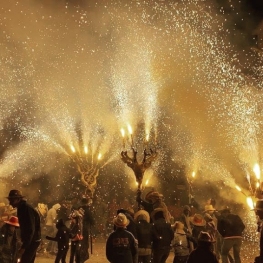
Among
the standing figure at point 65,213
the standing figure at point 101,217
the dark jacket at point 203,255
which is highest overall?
the standing figure at point 101,217

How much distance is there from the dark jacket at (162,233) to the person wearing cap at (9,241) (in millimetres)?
1884

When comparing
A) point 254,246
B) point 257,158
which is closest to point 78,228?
point 254,246

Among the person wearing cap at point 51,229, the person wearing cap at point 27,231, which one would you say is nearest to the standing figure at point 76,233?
the person wearing cap at point 51,229

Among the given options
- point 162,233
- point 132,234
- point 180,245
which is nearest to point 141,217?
point 162,233

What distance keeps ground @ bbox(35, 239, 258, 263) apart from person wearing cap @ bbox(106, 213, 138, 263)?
462 centimetres

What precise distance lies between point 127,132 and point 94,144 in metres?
11.6

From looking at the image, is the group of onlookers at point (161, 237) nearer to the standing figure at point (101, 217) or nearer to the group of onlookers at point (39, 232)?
the group of onlookers at point (39, 232)

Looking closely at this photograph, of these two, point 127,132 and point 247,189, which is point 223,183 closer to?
point 247,189

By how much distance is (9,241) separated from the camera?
6.18m

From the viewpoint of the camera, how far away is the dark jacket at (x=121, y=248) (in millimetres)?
4742

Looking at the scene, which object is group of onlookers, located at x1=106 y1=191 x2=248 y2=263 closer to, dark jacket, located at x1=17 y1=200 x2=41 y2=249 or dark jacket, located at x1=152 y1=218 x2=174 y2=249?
dark jacket, located at x1=152 y1=218 x2=174 y2=249

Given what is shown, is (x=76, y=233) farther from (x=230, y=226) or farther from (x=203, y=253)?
(x=203, y=253)

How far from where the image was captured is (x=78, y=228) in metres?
7.82

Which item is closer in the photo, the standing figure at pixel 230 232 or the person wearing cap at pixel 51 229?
the standing figure at pixel 230 232
